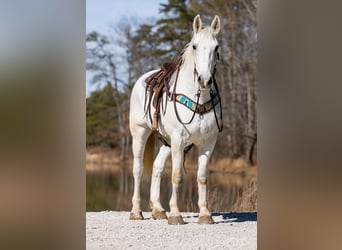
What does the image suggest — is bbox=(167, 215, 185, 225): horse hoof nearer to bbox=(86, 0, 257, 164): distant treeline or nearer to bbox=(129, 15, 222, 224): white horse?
bbox=(129, 15, 222, 224): white horse

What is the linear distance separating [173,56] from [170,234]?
9.87m

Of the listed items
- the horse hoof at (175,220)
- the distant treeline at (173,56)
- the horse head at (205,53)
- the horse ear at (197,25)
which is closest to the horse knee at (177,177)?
the horse hoof at (175,220)

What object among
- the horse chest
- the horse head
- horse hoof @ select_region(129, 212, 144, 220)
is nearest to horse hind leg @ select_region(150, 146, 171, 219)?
horse hoof @ select_region(129, 212, 144, 220)

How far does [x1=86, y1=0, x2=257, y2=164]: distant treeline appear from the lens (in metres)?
12.0

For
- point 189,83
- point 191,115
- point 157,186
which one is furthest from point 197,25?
point 157,186

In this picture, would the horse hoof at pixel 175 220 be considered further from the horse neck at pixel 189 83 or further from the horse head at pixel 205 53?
the horse head at pixel 205 53

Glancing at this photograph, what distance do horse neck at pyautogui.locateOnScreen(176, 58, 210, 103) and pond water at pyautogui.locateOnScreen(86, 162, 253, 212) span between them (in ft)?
6.45

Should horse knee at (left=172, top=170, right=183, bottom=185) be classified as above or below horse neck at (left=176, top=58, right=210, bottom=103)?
below

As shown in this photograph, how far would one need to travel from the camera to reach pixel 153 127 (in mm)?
4242

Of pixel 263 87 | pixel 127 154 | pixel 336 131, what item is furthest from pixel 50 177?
pixel 127 154

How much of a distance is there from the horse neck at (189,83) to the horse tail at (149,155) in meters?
0.73

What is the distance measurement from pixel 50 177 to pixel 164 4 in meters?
12.2

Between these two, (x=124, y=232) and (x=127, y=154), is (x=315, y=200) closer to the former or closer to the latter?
(x=124, y=232)

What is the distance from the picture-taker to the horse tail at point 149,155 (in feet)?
15.2
